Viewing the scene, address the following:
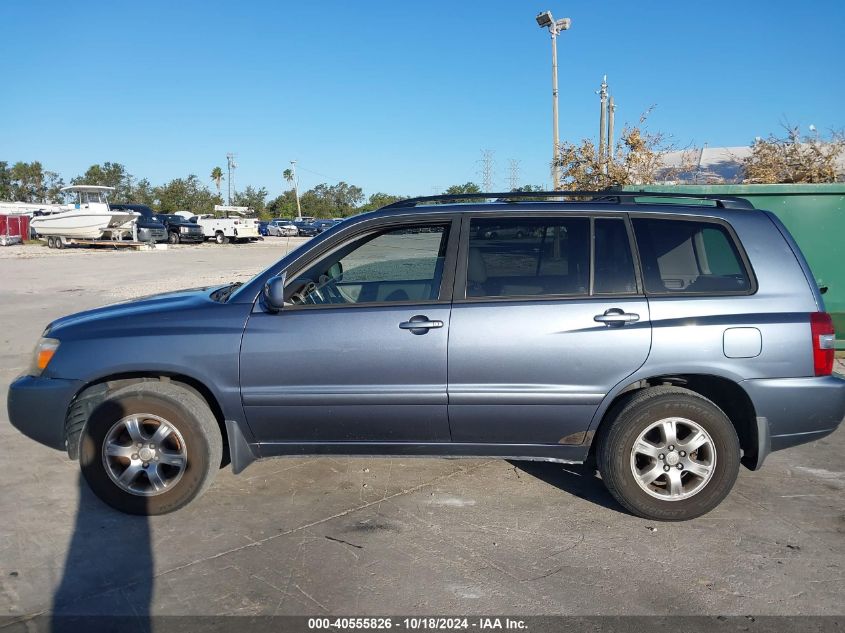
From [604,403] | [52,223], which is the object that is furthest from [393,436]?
[52,223]

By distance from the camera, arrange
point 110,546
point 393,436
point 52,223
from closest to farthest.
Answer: point 110,546 < point 393,436 < point 52,223

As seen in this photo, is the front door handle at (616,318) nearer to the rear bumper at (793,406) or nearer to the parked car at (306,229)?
the rear bumper at (793,406)

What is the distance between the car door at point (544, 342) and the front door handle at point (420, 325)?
0.34 ft

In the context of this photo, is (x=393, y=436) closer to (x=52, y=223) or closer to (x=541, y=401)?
(x=541, y=401)

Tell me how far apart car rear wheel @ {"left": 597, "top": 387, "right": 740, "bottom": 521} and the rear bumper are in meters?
0.19

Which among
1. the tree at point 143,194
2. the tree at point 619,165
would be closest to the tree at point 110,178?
the tree at point 143,194

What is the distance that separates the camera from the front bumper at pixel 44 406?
12.8 ft

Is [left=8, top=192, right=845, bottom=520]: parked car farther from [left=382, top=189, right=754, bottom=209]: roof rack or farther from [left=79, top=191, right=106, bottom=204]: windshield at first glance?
[left=79, top=191, right=106, bottom=204]: windshield

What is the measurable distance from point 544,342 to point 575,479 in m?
1.27

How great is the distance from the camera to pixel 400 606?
3043 millimetres

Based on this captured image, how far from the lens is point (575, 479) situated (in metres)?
4.53

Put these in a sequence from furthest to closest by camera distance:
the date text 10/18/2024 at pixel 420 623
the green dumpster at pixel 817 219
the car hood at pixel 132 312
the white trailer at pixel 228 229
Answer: the white trailer at pixel 228 229 → the green dumpster at pixel 817 219 → the car hood at pixel 132 312 → the date text 10/18/2024 at pixel 420 623

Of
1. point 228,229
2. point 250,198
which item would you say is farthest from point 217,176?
point 228,229

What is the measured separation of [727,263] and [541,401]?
1.36 metres
